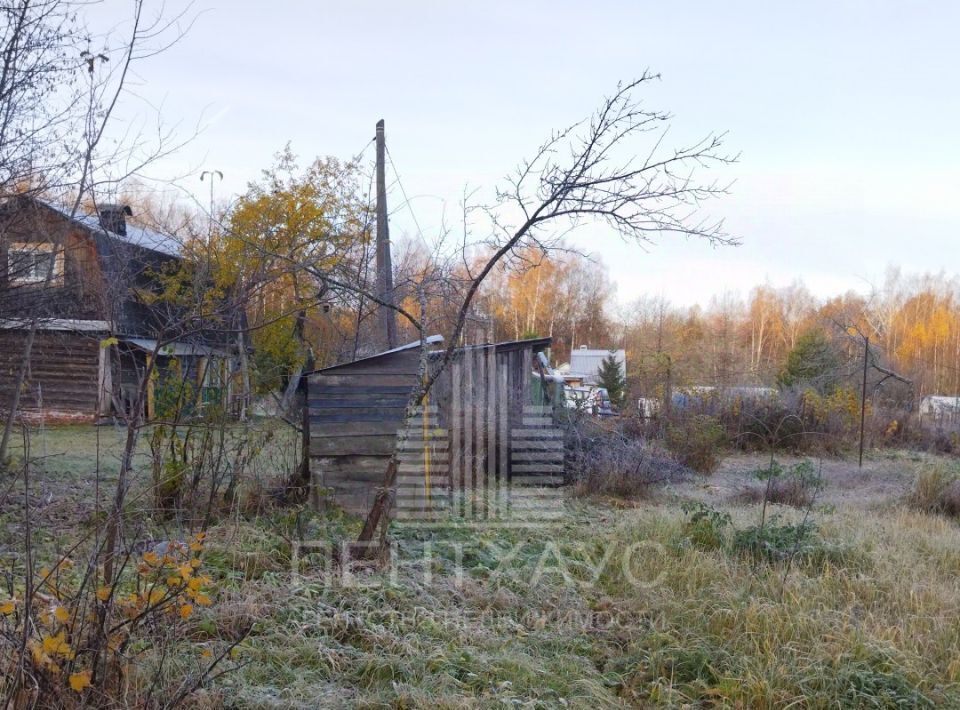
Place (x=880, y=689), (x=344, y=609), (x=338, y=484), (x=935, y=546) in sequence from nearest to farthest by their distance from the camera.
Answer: (x=880, y=689), (x=344, y=609), (x=935, y=546), (x=338, y=484)

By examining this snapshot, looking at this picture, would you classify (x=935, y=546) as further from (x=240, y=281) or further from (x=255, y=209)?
(x=255, y=209)

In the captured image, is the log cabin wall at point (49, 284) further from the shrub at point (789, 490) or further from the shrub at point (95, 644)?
the shrub at point (789, 490)

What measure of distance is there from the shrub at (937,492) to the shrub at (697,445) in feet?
8.70

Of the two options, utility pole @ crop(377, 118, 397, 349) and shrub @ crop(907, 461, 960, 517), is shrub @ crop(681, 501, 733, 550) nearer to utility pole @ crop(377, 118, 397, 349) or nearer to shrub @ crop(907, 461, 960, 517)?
shrub @ crop(907, 461, 960, 517)

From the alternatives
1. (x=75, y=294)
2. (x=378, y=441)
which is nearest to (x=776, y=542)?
(x=378, y=441)

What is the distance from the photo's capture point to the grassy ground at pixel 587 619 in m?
3.18

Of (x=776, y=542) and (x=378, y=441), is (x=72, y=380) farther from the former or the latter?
(x=776, y=542)

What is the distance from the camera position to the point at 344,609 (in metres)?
3.82

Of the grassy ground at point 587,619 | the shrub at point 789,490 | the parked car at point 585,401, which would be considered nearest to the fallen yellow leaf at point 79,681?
the grassy ground at point 587,619

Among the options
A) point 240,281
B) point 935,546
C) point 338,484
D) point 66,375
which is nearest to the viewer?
point 240,281

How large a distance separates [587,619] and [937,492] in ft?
15.3

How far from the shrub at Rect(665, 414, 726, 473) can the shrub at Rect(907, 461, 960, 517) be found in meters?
2.65

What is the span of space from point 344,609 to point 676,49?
4.81 meters

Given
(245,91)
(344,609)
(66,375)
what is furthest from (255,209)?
(344,609)
